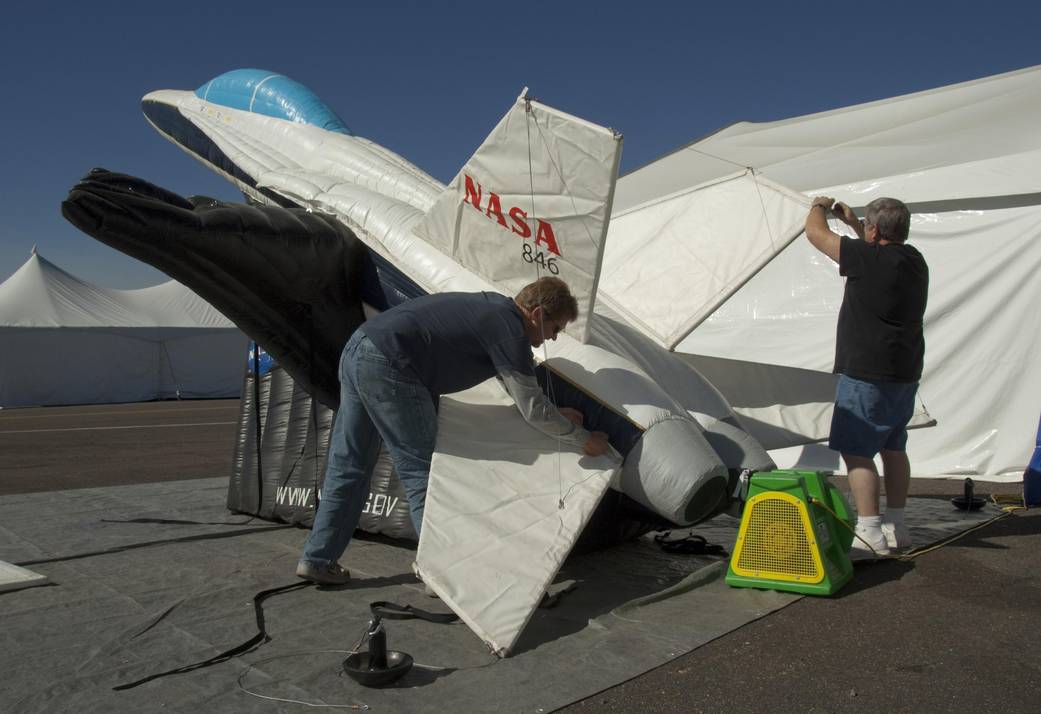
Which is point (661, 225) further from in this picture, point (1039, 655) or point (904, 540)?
point (1039, 655)

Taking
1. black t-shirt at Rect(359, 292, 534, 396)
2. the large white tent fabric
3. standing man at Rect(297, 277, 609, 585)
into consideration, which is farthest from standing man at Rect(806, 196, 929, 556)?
the large white tent fabric

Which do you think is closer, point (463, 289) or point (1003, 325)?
point (463, 289)

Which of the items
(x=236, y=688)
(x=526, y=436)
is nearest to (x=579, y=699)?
(x=236, y=688)

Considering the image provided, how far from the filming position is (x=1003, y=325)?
6.49 meters

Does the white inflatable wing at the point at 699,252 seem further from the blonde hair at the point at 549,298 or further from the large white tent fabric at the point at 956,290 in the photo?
the large white tent fabric at the point at 956,290

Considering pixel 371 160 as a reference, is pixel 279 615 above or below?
below

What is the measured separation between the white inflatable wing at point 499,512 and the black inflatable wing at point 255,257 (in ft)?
3.47

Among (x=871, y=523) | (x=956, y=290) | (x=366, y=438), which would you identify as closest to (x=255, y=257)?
(x=366, y=438)

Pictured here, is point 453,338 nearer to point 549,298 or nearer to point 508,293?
point 549,298

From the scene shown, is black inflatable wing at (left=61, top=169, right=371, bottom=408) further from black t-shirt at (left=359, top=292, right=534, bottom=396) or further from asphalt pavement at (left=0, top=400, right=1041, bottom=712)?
asphalt pavement at (left=0, top=400, right=1041, bottom=712)

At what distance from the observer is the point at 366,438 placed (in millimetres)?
3631

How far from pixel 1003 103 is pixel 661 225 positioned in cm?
509

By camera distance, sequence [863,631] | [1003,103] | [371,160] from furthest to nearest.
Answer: [1003,103], [371,160], [863,631]

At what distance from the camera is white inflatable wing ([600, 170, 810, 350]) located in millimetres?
4520
